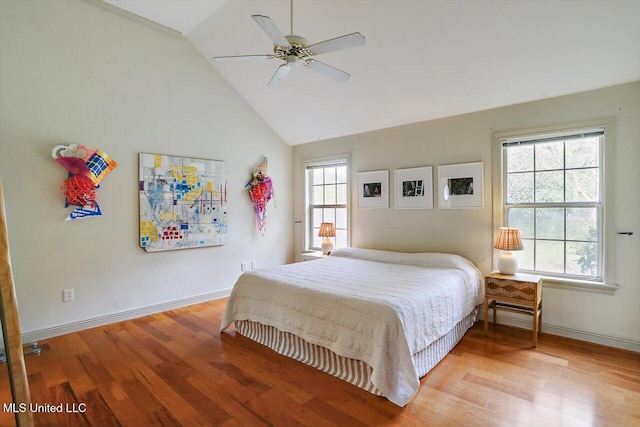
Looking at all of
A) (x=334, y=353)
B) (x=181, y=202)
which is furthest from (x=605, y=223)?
(x=181, y=202)

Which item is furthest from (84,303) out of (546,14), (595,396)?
(546,14)

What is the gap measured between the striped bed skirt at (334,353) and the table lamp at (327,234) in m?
1.90

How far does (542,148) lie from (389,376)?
2.75 metres

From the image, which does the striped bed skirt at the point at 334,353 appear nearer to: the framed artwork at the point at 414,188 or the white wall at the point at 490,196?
the white wall at the point at 490,196

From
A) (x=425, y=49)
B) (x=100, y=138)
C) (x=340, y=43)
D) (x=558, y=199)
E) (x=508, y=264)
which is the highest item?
(x=425, y=49)

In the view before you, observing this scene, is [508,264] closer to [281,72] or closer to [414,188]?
[414,188]

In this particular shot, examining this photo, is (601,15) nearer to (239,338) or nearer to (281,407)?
(281,407)

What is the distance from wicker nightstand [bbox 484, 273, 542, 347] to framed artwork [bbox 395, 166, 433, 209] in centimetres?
118

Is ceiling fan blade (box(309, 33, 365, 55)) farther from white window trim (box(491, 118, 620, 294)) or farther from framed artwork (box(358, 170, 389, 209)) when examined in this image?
framed artwork (box(358, 170, 389, 209))

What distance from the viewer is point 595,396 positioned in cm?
224

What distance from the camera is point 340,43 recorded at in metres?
2.21

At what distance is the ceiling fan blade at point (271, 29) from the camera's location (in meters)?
2.00

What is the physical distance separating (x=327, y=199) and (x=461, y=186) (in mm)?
2107

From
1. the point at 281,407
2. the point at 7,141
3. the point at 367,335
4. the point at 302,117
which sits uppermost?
the point at 302,117
